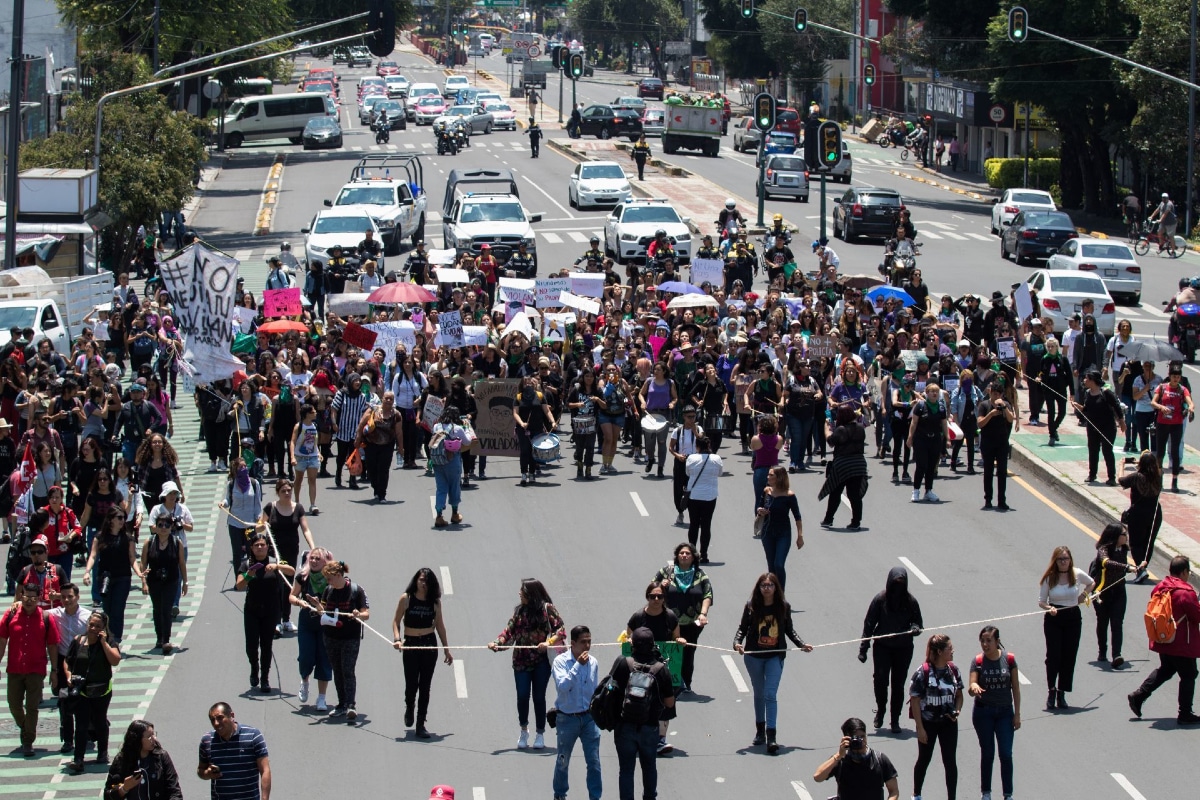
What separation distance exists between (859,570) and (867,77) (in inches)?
3248

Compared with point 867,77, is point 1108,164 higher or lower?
lower

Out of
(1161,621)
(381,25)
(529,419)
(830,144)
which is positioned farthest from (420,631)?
(830,144)

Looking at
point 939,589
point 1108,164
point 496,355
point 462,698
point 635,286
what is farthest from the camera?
point 1108,164

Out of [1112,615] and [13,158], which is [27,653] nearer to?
[1112,615]

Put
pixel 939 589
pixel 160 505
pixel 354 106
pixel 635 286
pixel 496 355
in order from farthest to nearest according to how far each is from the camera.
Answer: pixel 354 106 < pixel 635 286 < pixel 496 355 < pixel 939 589 < pixel 160 505

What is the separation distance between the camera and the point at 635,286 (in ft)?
108

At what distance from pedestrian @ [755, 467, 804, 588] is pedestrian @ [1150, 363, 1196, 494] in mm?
7159

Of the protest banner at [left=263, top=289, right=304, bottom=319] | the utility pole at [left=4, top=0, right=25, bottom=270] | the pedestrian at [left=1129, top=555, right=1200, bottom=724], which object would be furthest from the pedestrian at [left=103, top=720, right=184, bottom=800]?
the utility pole at [left=4, top=0, right=25, bottom=270]

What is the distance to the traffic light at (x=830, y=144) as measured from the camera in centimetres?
3928

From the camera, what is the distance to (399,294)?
28.8 m

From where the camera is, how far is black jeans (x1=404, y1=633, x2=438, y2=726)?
1396 centimetres

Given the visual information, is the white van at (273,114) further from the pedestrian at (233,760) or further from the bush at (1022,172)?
the pedestrian at (233,760)

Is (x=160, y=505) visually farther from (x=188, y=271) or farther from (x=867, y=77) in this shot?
(x=867, y=77)

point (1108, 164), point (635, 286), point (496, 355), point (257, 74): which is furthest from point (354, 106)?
point (496, 355)
